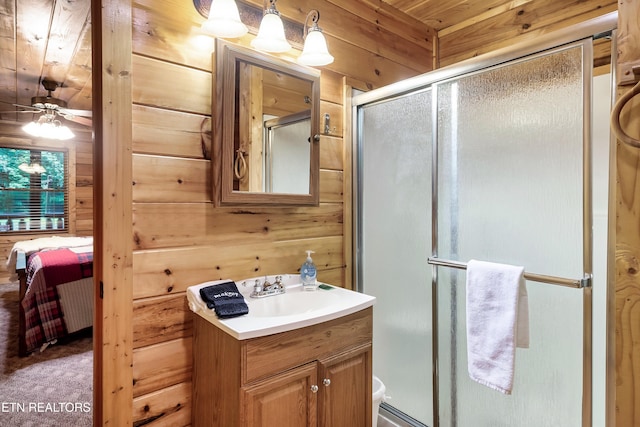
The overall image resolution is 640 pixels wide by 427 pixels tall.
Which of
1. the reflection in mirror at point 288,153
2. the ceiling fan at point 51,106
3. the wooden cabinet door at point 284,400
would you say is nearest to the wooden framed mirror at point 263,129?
the reflection in mirror at point 288,153

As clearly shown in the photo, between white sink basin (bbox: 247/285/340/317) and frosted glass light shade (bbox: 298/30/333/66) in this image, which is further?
frosted glass light shade (bbox: 298/30/333/66)

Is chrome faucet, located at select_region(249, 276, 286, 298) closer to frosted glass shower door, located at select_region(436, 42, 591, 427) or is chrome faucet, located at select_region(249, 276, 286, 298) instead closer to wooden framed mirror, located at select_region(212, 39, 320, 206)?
wooden framed mirror, located at select_region(212, 39, 320, 206)

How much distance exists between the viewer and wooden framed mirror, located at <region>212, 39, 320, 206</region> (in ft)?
4.68

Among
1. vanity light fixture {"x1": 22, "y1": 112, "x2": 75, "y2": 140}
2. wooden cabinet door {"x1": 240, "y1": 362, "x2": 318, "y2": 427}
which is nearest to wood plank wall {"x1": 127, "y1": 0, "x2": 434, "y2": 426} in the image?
wooden cabinet door {"x1": 240, "y1": 362, "x2": 318, "y2": 427}

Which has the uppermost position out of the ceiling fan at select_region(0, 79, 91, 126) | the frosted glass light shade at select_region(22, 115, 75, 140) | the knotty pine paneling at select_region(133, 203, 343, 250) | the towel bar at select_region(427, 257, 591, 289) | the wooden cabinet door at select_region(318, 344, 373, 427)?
the ceiling fan at select_region(0, 79, 91, 126)

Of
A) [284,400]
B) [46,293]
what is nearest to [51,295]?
[46,293]

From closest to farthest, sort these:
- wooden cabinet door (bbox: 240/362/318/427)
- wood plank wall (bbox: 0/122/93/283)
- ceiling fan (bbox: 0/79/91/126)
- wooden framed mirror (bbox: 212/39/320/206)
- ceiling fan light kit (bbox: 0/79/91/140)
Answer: wooden cabinet door (bbox: 240/362/318/427)
wooden framed mirror (bbox: 212/39/320/206)
ceiling fan (bbox: 0/79/91/126)
ceiling fan light kit (bbox: 0/79/91/140)
wood plank wall (bbox: 0/122/93/283)

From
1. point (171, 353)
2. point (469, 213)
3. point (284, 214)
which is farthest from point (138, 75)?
point (469, 213)

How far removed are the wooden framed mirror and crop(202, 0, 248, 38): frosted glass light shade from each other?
6 centimetres

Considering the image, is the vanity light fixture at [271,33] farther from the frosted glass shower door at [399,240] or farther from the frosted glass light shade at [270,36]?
the frosted glass shower door at [399,240]

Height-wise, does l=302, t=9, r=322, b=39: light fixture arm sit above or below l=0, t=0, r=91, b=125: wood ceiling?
below

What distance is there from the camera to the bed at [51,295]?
2711mm

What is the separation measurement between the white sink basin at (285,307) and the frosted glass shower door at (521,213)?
520mm

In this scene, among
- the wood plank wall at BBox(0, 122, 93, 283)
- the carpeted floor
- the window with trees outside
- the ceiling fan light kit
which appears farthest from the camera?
the wood plank wall at BBox(0, 122, 93, 283)
